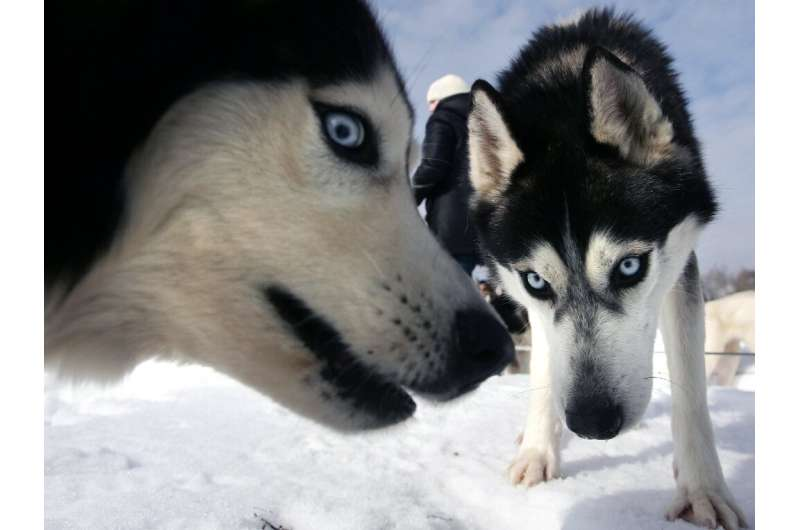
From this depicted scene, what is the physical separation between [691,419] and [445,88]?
1.35 m

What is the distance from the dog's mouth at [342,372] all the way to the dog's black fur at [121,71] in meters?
0.28

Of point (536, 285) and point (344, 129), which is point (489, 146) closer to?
point (536, 285)

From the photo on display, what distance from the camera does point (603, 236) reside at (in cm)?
153

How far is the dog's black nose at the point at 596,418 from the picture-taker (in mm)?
1375

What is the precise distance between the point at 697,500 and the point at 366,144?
50.9 inches

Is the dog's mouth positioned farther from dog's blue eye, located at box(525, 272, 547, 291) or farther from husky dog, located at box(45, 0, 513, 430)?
dog's blue eye, located at box(525, 272, 547, 291)

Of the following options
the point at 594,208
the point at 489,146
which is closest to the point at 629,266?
the point at 594,208

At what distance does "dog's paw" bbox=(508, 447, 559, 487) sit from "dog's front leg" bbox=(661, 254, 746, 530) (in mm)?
385

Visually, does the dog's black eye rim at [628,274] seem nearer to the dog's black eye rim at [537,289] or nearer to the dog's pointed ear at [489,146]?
the dog's black eye rim at [537,289]

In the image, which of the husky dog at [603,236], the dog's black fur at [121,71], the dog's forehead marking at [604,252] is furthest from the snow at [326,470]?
the dog's forehead marking at [604,252]

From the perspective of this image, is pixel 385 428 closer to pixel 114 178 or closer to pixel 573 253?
pixel 114 178

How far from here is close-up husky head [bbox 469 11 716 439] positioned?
1.46 m

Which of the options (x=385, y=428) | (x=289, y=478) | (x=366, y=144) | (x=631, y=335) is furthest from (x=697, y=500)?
(x=366, y=144)
